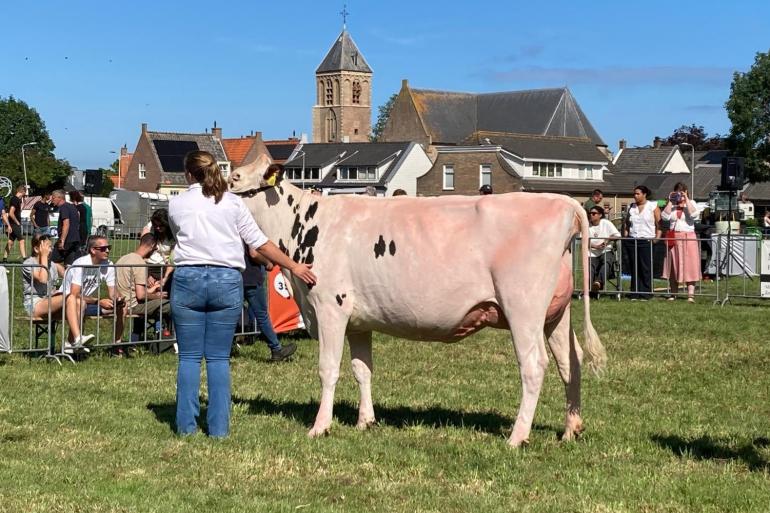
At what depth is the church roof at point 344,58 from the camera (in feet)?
597

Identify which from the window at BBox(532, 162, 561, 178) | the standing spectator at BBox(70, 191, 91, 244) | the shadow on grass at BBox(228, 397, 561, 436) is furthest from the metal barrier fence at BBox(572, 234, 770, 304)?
the window at BBox(532, 162, 561, 178)

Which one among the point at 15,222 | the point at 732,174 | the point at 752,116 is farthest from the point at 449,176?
the point at 732,174

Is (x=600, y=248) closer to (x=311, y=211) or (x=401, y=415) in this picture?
(x=401, y=415)

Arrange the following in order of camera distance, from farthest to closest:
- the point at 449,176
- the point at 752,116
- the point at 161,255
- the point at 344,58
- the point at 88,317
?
the point at 344,58 → the point at 449,176 → the point at 752,116 → the point at 161,255 → the point at 88,317

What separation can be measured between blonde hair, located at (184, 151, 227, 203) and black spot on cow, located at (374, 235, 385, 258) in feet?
4.43

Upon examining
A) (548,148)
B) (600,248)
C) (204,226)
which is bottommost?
(600,248)

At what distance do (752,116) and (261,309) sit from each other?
95217mm

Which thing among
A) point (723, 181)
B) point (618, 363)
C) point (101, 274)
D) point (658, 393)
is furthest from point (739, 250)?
point (101, 274)

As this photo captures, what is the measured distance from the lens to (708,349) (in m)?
15.6

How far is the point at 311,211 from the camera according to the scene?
993 centimetres

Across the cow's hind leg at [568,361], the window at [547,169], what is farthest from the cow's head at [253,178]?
the window at [547,169]

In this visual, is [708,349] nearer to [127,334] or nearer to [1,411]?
[127,334]

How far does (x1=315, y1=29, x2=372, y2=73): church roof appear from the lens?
597 feet

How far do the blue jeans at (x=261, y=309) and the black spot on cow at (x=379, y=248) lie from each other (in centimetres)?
551
